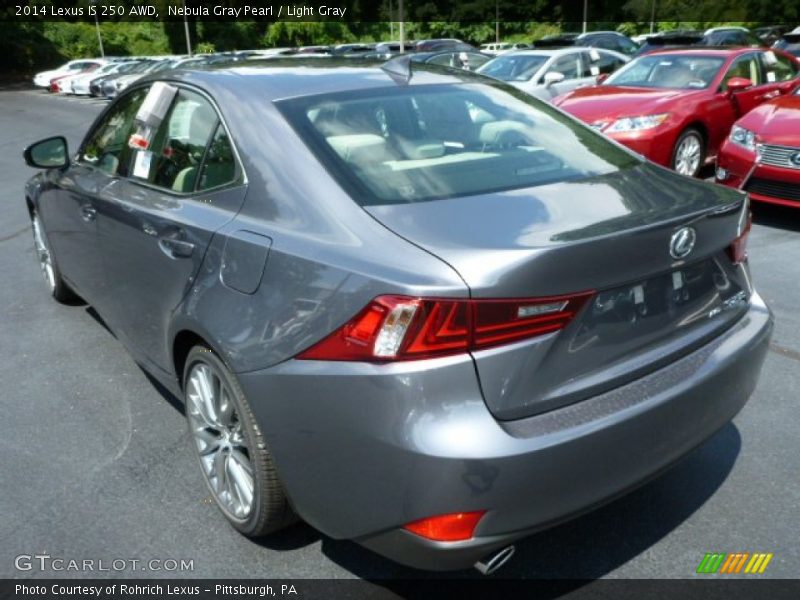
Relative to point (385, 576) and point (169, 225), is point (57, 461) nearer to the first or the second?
point (169, 225)

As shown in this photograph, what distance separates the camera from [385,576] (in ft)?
8.34

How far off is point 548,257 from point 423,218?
1.33 feet

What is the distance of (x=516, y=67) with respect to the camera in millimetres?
12492

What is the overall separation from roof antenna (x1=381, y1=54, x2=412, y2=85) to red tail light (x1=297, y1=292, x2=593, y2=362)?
139cm

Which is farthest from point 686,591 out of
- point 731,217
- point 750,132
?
point 750,132

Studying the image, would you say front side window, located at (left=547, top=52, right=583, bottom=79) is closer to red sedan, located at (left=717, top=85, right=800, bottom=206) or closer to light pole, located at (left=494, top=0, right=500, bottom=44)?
red sedan, located at (left=717, top=85, right=800, bottom=206)

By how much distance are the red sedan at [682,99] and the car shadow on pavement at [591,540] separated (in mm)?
5311

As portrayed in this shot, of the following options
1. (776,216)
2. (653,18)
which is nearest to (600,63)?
(776,216)

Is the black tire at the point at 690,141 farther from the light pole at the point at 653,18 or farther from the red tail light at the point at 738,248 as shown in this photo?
the light pole at the point at 653,18

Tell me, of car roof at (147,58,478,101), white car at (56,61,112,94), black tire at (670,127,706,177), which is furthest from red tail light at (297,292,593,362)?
white car at (56,61,112,94)

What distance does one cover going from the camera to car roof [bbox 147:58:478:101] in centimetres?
284

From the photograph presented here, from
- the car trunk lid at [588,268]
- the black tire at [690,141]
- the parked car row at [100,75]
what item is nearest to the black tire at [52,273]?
the car trunk lid at [588,268]

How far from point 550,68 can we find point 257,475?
35.9 feet

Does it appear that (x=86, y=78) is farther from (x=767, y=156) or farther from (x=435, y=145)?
(x=435, y=145)
